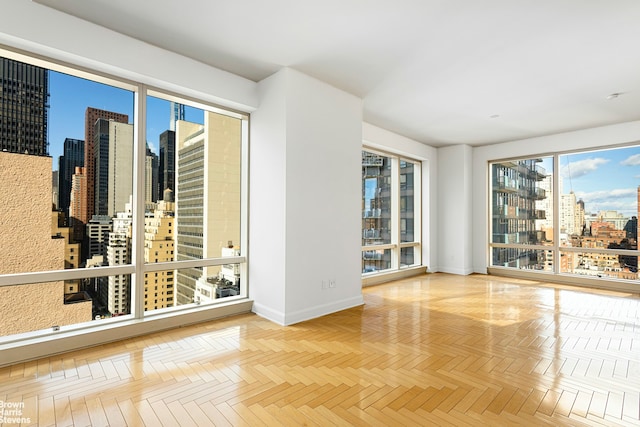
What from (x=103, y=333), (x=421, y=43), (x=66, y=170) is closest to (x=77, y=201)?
(x=66, y=170)

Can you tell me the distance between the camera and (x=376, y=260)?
21.8 ft

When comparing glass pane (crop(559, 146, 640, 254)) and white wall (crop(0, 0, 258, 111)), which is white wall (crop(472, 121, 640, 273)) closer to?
glass pane (crop(559, 146, 640, 254))

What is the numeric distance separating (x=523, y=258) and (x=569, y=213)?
4.18ft

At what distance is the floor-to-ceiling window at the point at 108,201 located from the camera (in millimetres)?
2973

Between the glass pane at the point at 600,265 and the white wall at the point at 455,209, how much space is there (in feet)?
6.08

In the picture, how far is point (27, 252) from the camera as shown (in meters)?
2.98

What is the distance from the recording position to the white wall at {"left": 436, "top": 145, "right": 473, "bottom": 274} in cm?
762

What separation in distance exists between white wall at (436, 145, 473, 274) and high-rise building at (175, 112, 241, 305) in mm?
5309

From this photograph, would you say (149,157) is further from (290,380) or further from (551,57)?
(551,57)

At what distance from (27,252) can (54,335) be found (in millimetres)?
788

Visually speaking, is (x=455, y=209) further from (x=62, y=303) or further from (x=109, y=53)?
(x=62, y=303)

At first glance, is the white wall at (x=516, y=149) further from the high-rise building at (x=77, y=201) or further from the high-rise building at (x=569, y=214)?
the high-rise building at (x=77, y=201)

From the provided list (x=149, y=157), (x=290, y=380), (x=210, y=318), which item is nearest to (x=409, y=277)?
(x=210, y=318)

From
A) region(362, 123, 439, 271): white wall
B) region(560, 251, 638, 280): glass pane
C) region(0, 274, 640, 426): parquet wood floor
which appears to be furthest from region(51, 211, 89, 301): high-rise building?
region(560, 251, 638, 280): glass pane
